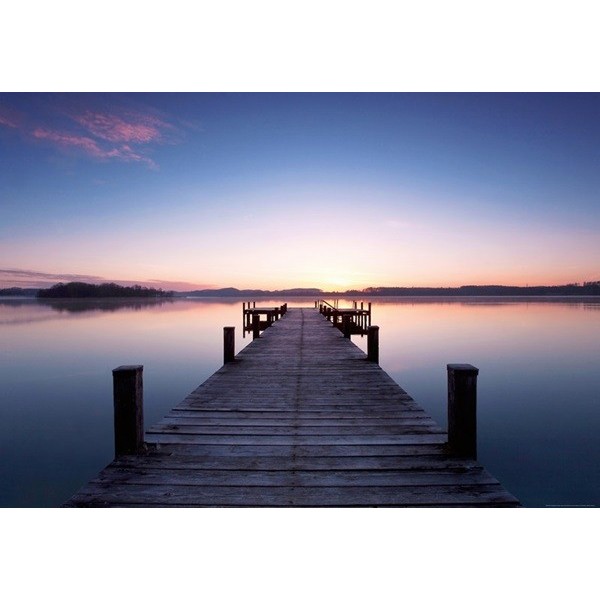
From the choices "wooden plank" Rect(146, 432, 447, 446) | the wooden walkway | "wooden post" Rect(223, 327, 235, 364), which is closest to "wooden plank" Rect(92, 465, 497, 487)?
the wooden walkway

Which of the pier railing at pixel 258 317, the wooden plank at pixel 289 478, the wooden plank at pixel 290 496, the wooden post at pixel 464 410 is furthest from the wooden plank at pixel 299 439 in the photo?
the pier railing at pixel 258 317

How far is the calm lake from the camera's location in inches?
309

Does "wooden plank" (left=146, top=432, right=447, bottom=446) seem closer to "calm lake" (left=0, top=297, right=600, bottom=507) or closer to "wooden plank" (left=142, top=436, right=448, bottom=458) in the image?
"wooden plank" (left=142, top=436, right=448, bottom=458)

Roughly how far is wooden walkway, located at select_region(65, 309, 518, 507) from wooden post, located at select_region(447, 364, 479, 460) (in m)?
0.14

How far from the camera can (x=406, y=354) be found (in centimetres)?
2148

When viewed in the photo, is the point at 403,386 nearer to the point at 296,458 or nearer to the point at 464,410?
the point at 464,410

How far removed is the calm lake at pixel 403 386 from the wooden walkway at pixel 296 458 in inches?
174

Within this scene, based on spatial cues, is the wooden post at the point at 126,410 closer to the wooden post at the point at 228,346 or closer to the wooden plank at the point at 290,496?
the wooden plank at the point at 290,496

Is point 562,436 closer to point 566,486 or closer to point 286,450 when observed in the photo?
point 566,486

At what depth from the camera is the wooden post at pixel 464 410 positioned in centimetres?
375

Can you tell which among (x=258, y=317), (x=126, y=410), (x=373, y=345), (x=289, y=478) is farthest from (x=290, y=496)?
(x=258, y=317)

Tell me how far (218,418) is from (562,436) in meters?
9.55
